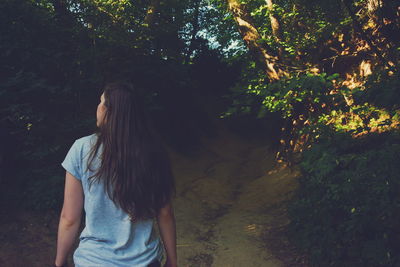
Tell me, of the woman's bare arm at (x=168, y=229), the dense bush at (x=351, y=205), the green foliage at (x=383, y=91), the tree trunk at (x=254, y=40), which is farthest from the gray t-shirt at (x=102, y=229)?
the tree trunk at (x=254, y=40)

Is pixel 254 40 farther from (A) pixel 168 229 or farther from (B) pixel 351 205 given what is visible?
(A) pixel 168 229

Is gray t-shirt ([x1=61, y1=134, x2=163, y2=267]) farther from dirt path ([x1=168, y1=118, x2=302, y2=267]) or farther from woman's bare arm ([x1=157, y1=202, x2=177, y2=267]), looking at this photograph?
dirt path ([x1=168, y1=118, x2=302, y2=267])

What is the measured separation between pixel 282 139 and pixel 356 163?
23.0ft

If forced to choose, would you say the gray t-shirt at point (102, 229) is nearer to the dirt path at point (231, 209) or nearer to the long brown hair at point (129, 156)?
the long brown hair at point (129, 156)

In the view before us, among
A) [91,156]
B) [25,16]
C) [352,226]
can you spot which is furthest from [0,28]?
[352,226]

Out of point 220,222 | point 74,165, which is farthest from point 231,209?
point 74,165

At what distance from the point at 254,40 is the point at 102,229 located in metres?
8.62

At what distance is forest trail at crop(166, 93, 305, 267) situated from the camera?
20.4 ft

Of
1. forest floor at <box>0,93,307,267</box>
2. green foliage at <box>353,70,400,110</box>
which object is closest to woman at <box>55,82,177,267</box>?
green foliage at <box>353,70,400,110</box>

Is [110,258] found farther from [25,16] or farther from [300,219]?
[25,16]

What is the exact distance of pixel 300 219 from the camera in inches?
238

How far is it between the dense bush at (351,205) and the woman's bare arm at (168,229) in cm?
317

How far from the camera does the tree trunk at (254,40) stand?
383 inches

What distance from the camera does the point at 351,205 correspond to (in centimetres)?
476
